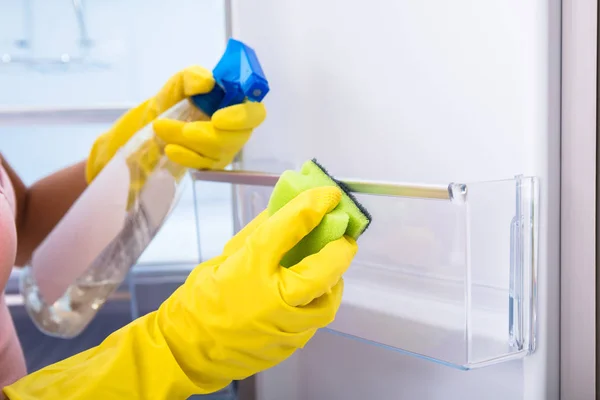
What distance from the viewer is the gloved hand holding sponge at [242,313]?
54cm

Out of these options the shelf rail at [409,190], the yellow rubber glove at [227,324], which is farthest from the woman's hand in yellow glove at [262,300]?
the shelf rail at [409,190]

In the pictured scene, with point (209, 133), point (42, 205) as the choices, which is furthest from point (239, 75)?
point (42, 205)

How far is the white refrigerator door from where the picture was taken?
0.66 m

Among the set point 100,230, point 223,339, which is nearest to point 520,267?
point 223,339

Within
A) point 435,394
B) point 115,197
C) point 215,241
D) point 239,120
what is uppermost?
point 239,120

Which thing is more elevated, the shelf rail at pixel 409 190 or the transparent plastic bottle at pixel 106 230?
the shelf rail at pixel 409 190

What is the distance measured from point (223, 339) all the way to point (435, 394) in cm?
35

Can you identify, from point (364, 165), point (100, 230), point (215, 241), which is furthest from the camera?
point (215, 241)

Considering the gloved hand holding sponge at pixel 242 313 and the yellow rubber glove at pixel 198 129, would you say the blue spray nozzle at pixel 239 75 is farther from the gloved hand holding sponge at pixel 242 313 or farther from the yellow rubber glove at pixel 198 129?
the gloved hand holding sponge at pixel 242 313

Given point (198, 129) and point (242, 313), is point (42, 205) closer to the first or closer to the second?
point (198, 129)

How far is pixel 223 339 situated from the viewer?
1.89 feet

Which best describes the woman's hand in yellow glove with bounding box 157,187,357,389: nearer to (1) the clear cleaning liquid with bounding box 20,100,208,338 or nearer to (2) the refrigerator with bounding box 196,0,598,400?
(2) the refrigerator with bounding box 196,0,598,400

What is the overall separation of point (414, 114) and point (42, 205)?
0.79 metres

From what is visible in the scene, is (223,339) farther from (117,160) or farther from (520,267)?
(117,160)
